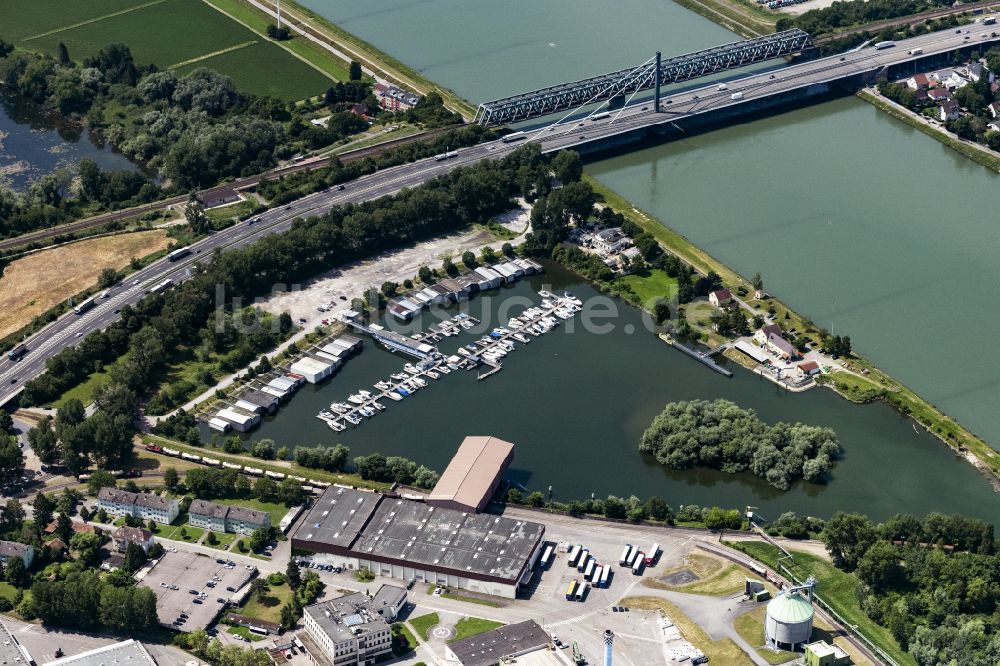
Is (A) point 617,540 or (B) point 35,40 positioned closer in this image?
(A) point 617,540

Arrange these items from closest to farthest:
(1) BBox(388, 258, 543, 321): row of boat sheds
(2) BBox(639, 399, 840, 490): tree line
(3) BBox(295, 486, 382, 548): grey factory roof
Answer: (3) BBox(295, 486, 382, 548): grey factory roof, (2) BBox(639, 399, 840, 490): tree line, (1) BBox(388, 258, 543, 321): row of boat sheds

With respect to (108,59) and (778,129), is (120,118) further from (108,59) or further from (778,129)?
(778,129)

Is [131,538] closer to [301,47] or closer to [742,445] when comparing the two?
[742,445]

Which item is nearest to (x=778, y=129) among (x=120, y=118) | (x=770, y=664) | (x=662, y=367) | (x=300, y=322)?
(x=662, y=367)

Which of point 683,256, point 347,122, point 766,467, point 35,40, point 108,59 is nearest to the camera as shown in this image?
point 766,467

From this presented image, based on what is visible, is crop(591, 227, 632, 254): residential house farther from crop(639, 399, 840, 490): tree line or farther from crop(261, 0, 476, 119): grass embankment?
crop(261, 0, 476, 119): grass embankment

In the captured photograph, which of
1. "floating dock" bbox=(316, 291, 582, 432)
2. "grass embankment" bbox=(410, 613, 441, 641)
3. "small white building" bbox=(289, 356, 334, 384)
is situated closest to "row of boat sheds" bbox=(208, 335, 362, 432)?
"small white building" bbox=(289, 356, 334, 384)

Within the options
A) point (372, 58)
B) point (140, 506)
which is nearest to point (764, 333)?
point (140, 506)

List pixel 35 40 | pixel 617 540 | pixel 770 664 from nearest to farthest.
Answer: pixel 770 664 < pixel 617 540 < pixel 35 40
